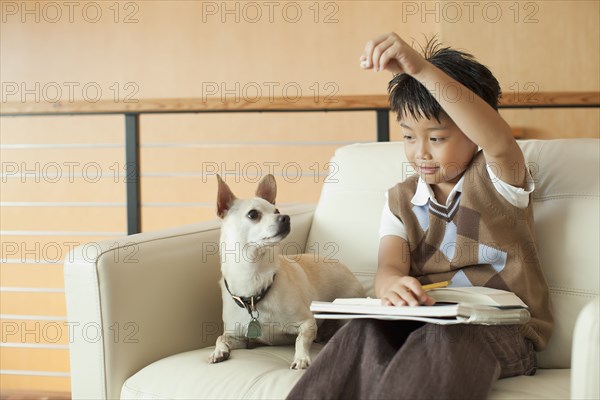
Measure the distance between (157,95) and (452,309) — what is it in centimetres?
408

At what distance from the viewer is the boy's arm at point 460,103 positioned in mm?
1269

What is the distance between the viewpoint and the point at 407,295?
130cm

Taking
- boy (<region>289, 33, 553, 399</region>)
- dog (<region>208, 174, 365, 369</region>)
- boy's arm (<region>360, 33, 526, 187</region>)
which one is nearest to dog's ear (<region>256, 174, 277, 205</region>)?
dog (<region>208, 174, 365, 369</region>)

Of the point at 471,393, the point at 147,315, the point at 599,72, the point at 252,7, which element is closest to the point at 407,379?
the point at 471,393

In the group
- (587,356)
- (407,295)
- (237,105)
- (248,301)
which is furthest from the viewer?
(237,105)

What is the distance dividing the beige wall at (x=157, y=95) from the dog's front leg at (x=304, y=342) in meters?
3.01

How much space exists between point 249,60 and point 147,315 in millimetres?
3519

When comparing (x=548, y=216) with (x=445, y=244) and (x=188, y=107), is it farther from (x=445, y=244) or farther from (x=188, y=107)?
(x=188, y=107)

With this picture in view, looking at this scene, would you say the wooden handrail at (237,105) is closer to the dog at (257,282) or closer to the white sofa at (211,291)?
the white sofa at (211,291)

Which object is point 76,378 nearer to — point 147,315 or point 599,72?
point 147,315

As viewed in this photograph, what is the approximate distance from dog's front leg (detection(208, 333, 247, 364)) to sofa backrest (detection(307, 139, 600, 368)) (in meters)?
0.45

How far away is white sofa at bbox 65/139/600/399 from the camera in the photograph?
141 cm

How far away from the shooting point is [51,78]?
200 inches

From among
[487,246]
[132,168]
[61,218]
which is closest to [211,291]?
[487,246]
